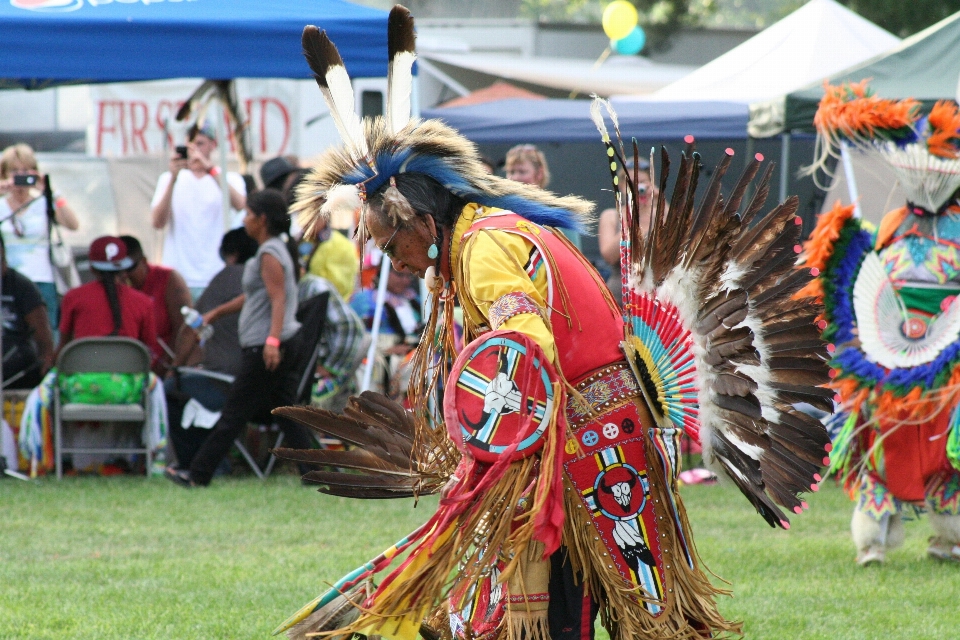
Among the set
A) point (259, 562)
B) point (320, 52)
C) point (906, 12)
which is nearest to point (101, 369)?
point (259, 562)

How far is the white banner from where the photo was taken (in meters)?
12.0

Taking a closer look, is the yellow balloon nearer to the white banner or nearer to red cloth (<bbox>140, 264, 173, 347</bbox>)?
the white banner

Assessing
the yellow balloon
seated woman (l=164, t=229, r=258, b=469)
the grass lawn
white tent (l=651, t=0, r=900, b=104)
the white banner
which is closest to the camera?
the grass lawn

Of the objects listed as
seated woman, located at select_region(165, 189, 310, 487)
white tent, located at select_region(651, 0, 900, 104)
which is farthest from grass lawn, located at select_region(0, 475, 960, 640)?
white tent, located at select_region(651, 0, 900, 104)

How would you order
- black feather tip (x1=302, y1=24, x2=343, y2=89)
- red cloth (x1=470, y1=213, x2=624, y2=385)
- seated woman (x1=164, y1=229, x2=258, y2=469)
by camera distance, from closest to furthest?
red cloth (x1=470, y1=213, x2=624, y2=385)
black feather tip (x1=302, y1=24, x2=343, y2=89)
seated woman (x1=164, y1=229, x2=258, y2=469)

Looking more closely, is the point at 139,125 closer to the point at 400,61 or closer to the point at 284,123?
the point at 284,123

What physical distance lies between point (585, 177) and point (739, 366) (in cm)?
951

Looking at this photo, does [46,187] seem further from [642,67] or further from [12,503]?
[642,67]

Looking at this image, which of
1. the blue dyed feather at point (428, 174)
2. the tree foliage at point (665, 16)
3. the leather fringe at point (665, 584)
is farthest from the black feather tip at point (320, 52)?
the tree foliage at point (665, 16)

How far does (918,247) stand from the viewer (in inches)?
199

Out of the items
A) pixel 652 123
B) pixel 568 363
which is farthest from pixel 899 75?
pixel 568 363

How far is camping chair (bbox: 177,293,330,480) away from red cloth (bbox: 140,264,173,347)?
1.74 ft

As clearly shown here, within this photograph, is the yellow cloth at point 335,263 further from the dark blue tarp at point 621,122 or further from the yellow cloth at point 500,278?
the yellow cloth at point 500,278

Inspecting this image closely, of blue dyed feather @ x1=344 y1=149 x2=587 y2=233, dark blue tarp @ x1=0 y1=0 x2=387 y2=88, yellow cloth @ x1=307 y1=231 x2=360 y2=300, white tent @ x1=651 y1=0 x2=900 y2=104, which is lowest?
yellow cloth @ x1=307 y1=231 x2=360 y2=300
